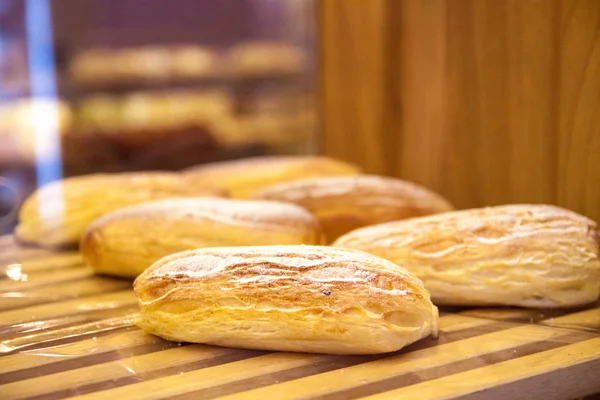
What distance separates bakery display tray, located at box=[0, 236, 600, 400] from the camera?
921 mm

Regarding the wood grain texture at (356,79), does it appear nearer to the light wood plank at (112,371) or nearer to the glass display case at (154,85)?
the glass display case at (154,85)

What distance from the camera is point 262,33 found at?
321 cm

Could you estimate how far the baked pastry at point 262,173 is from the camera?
1.92 m

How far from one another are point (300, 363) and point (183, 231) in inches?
19.2

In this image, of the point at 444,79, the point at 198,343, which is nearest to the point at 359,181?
the point at 444,79

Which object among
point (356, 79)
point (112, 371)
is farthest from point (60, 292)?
point (356, 79)

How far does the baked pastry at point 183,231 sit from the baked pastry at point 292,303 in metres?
0.28

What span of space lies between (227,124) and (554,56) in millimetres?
2140

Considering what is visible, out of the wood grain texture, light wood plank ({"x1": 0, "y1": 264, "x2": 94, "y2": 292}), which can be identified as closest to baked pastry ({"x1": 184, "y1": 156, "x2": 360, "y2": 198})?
the wood grain texture

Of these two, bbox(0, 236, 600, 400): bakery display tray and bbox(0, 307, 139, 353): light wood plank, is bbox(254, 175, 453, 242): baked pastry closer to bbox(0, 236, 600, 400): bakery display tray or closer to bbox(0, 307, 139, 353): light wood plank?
bbox(0, 236, 600, 400): bakery display tray

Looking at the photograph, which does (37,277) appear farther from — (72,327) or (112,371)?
(112,371)

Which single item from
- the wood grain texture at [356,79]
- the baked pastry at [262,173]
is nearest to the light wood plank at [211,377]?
the baked pastry at [262,173]

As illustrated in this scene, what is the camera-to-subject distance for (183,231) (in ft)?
4.64

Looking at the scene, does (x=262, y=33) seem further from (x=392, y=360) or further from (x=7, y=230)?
(x=392, y=360)
